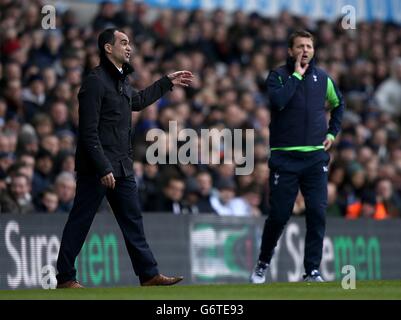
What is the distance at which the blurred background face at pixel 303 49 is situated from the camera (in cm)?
1364

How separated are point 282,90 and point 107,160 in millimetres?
2144

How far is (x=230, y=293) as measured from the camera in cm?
1177

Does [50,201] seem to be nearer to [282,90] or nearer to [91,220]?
[91,220]

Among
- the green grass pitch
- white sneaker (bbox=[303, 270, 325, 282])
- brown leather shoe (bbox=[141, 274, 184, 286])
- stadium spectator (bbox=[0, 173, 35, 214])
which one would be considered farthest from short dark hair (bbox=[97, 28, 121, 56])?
stadium spectator (bbox=[0, 173, 35, 214])

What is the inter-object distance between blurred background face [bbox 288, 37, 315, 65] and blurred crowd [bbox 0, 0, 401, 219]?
172 inches

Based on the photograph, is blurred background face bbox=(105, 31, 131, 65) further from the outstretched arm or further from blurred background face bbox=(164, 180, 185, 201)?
blurred background face bbox=(164, 180, 185, 201)

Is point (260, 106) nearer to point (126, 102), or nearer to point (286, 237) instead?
point (286, 237)

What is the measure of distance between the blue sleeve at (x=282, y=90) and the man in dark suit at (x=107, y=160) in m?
1.56

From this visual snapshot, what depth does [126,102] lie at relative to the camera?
42.2 ft

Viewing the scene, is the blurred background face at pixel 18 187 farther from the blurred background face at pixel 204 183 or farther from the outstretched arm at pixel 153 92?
the outstretched arm at pixel 153 92

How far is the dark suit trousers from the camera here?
41.4 ft

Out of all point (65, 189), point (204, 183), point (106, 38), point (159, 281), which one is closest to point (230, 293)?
point (159, 281)

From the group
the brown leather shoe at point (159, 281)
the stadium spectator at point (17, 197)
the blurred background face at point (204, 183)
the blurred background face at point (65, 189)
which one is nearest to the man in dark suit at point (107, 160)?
the brown leather shoe at point (159, 281)
